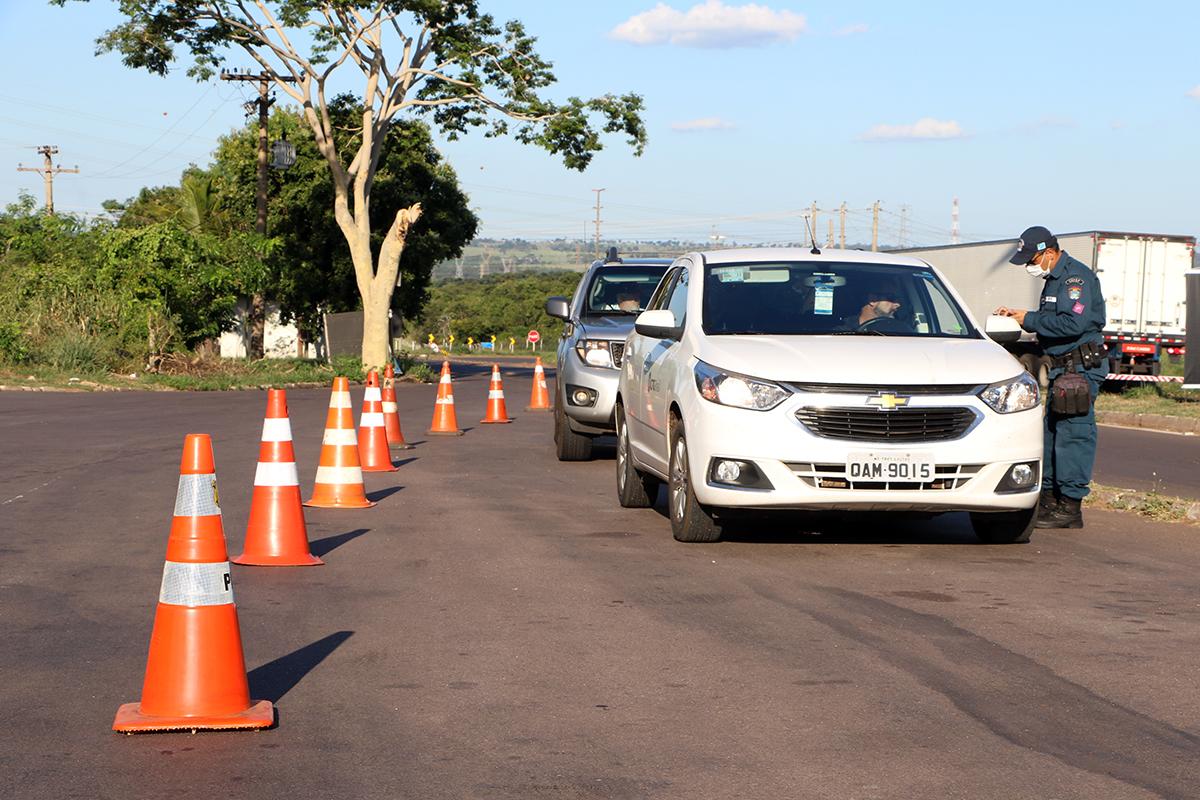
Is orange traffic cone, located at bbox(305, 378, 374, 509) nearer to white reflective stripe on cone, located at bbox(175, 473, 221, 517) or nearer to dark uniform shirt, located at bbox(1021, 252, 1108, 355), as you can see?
dark uniform shirt, located at bbox(1021, 252, 1108, 355)

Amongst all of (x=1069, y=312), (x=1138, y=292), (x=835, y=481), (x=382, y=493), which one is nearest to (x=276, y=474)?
(x=835, y=481)

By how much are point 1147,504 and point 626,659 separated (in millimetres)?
6377

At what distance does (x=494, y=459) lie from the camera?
53.1 ft

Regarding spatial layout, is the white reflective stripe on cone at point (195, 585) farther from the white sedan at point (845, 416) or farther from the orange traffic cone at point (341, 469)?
the orange traffic cone at point (341, 469)

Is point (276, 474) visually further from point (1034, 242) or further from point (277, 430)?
point (1034, 242)

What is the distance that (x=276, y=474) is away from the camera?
902 cm

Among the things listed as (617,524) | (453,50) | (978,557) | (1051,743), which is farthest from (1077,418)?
(453,50)

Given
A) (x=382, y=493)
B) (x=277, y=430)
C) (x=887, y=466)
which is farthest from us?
(x=382, y=493)

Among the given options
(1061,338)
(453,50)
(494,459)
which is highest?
(453,50)

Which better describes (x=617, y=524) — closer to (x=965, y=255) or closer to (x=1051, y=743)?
(x=1051, y=743)

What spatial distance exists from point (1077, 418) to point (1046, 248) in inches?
46.5

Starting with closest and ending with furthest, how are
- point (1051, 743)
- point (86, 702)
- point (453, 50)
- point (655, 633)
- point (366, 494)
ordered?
point (1051, 743) < point (86, 702) < point (655, 633) < point (366, 494) < point (453, 50)

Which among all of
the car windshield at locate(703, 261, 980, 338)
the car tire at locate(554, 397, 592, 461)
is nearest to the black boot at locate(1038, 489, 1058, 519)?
the car windshield at locate(703, 261, 980, 338)

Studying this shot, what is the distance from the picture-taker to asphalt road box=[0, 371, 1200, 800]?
16.0 ft
